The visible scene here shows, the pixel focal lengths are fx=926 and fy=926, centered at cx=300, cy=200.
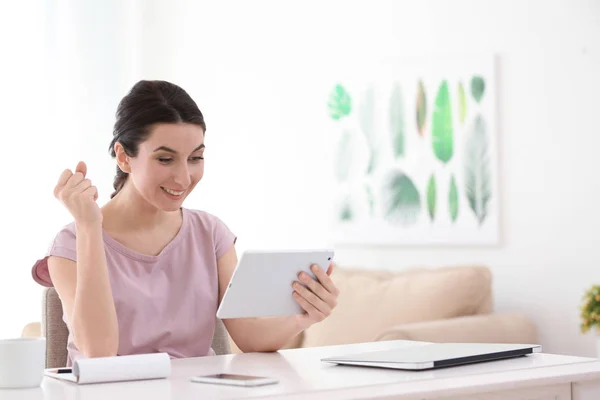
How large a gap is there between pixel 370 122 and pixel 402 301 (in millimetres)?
887

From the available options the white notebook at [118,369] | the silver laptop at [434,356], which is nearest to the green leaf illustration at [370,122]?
the silver laptop at [434,356]

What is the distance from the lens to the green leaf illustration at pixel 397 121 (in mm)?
3963

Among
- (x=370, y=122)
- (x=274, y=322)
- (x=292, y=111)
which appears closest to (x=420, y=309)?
(x=370, y=122)

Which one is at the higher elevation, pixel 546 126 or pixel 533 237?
pixel 546 126

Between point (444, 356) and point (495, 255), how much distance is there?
7.63 ft

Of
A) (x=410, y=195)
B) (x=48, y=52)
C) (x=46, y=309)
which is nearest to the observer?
(x=46, y=309)

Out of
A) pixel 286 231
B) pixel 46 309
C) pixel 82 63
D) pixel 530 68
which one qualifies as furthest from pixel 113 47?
pixel 46 309

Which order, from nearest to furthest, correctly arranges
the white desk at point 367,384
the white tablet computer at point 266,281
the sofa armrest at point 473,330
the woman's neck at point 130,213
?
the white desk at point 367,384, the white tablet computer at point 266,281, the woman's neck at point 130,213, the sofa armrest at point 473,330

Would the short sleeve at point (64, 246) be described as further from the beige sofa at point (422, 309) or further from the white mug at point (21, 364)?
the beige sofa at point (422, 309)

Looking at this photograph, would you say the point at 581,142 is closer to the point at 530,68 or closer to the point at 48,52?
the point at 530,68

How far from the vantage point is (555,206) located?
11.7ft

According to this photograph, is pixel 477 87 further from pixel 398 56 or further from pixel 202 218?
pixel 202 218

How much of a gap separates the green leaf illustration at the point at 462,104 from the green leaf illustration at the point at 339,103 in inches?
20.5

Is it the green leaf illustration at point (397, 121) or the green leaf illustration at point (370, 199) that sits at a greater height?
the green leaf illustration at point (397, 121)
